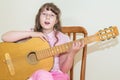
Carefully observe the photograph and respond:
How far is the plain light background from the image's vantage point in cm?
179

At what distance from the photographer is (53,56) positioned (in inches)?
59.5

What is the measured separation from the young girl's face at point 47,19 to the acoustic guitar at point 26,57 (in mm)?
122

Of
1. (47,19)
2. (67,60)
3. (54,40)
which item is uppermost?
(47,19)

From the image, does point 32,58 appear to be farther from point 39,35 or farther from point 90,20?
point 90,20

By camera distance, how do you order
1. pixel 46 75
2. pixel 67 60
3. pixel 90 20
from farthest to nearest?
pixel 90 20 → pixel 67 60 → pixel 46 75

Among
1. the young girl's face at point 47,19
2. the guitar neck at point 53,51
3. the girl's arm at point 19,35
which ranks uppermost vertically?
the young girl's face at point 47,19

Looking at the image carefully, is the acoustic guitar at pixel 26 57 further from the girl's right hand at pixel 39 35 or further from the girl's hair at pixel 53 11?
the girl's hair at pixel 53 11

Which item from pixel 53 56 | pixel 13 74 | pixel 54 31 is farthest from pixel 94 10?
pixel 13 74

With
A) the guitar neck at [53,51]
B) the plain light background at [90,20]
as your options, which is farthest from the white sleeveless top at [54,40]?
the plain light background at [90,20]

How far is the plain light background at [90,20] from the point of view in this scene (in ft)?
5.87

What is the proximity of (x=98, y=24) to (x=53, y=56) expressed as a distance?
468mm

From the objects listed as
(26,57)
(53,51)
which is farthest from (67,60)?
(26,57)

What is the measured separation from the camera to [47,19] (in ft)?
5.17

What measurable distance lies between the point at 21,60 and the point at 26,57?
1.3 inches
